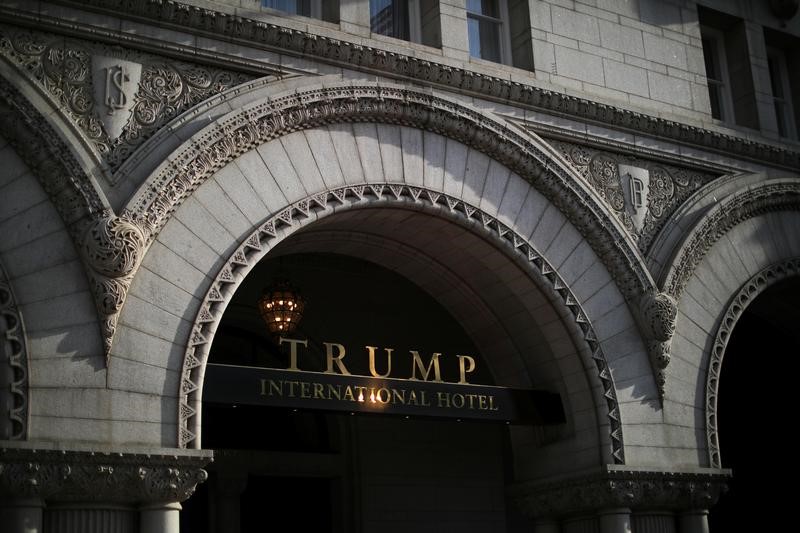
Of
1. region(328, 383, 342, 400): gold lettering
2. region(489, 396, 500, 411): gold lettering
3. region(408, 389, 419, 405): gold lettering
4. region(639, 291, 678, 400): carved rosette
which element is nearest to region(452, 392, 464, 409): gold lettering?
Result: region(489, 396, 500, 411): gold lettering

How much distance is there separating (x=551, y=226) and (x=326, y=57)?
12.5 ft

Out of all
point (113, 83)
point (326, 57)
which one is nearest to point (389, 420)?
point (326, 57)

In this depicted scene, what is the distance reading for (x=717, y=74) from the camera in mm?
18453

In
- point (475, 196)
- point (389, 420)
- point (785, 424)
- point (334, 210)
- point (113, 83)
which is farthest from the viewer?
point (785, 424)

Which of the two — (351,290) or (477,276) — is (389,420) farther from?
(477,276)

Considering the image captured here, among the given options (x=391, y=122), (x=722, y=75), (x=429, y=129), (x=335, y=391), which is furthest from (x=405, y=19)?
(x=722, y=75)

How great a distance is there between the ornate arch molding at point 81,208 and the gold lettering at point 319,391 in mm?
2818

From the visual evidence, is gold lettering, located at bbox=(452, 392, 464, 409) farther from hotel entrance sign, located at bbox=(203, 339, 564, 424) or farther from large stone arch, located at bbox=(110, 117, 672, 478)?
large stone arch, located at bbox=(110, 117, 672, 478)

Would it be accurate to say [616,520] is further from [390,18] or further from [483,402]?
[390,18]

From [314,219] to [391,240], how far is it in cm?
196

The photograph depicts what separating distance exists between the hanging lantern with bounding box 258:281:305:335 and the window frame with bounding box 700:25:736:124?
8239mm

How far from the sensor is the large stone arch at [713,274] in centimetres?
1528

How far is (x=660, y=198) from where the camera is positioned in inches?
632

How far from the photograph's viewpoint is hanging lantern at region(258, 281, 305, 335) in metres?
14.2
